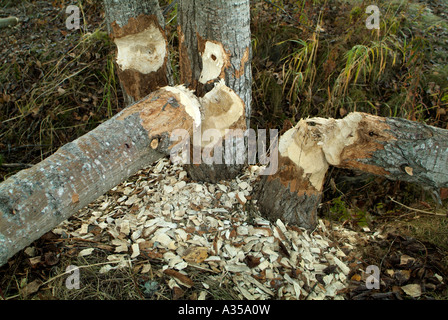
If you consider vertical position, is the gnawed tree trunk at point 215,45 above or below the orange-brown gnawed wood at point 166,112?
above

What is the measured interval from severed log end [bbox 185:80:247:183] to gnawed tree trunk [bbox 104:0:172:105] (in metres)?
0.46

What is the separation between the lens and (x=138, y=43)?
1958 millimetres

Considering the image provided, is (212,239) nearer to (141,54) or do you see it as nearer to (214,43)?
(214,43)

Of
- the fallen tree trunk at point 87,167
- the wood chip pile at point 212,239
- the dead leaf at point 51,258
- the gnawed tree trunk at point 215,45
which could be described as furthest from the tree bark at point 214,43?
the dead leaf at point 51,258

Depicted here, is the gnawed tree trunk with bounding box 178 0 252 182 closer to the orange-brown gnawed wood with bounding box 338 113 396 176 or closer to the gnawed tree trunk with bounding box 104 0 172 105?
the gnawed tree trunk with bounding box 104 0 172 105

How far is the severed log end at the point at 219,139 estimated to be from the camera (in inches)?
68.9

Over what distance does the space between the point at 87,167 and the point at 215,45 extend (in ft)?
2.90

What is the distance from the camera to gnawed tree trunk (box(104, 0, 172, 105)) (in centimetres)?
188

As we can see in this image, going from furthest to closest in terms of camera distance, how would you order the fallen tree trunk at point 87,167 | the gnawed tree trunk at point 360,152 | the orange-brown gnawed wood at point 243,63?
the orange-brown gnawed wood at point 243,63 < the gnawed tree trunk at point 360,152 < the fallen tree trunk at point 87,167

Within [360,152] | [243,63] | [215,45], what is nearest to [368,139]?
[360,152]

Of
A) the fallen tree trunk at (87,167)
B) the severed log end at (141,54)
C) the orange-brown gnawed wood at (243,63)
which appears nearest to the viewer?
the fallen tree trunk at (87,167)

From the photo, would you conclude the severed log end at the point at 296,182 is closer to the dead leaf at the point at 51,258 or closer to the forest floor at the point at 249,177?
the forest floor at the point at 249,177

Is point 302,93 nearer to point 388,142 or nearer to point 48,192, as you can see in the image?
point 388,142

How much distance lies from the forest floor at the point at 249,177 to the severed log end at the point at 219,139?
0.09 m
